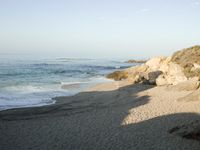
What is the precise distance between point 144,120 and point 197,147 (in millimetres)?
3920

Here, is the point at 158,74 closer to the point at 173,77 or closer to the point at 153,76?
the point at 153,76

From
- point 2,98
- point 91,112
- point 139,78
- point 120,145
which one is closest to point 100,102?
point 91,112

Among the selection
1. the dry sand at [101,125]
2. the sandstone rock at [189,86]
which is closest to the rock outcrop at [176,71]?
the sandstone rock at [189,86]

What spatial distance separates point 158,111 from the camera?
16062 millimetres

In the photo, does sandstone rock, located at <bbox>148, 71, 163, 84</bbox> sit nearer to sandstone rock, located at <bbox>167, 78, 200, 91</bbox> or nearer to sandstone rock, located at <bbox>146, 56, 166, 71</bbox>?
sandstone rock, located at <bbox>146, 56, 166, 71</bbox>

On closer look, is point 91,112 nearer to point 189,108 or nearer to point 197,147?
point 189,108

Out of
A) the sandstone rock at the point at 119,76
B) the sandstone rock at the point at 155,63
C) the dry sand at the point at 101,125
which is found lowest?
the dry sand at the point at 101,125

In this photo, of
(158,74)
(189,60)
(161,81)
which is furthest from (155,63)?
(161,81)

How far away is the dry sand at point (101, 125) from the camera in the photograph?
36.6 feet

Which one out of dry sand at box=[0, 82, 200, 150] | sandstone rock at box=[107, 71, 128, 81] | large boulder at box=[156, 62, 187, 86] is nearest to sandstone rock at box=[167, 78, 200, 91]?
dry sand at box=[0, 82, 200, 150]

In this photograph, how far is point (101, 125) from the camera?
13.7 meters

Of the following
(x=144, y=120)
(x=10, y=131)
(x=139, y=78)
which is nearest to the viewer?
(x=10, y=131)

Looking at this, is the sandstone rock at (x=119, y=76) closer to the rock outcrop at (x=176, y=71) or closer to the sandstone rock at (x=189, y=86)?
the rock outcrop at (x=176, y=71)

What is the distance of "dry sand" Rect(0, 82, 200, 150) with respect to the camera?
1115 cm
